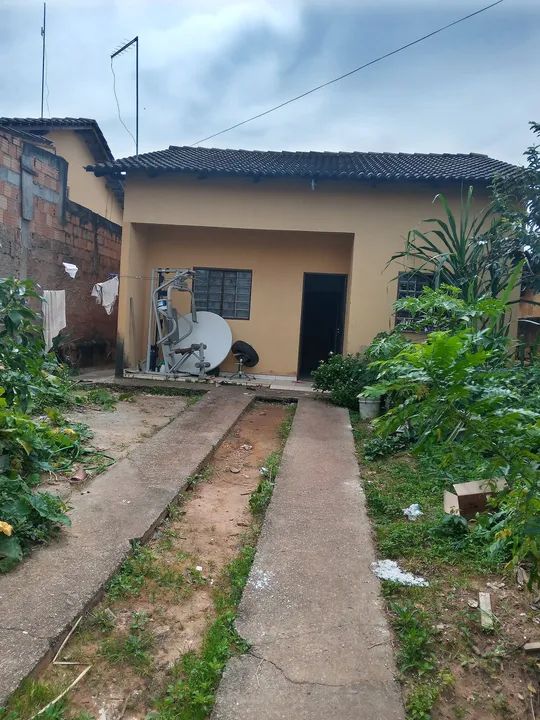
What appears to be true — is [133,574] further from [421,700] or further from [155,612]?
[421,700]

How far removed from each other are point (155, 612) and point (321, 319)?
887 centimetres

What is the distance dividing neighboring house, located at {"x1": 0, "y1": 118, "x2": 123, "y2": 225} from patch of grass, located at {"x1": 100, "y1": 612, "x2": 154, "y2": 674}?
10.7 m

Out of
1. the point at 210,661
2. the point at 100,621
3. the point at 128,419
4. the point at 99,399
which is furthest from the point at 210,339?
the point at 210,661

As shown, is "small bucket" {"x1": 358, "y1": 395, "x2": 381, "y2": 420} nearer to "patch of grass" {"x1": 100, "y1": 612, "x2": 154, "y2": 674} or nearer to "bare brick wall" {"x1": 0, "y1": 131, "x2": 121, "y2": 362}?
"patch of grass" {"x1": 100, "y1": 612, "x2": 154, "y2": 674}

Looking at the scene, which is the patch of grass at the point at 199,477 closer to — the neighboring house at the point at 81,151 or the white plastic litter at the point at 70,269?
the white plastic litter at the point at 70,269

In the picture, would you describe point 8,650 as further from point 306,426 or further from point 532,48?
point 532,48

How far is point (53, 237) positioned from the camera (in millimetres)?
8562

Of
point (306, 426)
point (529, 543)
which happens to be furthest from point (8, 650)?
point (306, 426)

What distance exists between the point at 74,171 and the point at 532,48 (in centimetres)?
1000

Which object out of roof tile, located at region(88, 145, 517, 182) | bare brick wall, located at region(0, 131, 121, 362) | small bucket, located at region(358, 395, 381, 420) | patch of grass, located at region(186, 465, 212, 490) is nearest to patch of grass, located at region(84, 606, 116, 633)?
patch of grass, located at region(186, 465, 212, 490)

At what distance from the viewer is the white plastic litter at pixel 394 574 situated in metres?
2.57

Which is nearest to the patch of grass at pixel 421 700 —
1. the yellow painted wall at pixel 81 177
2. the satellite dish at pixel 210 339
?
the satellite dish at pixel 210 339

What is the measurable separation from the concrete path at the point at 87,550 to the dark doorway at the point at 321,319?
17.9ft

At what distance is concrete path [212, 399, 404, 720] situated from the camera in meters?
1.72
